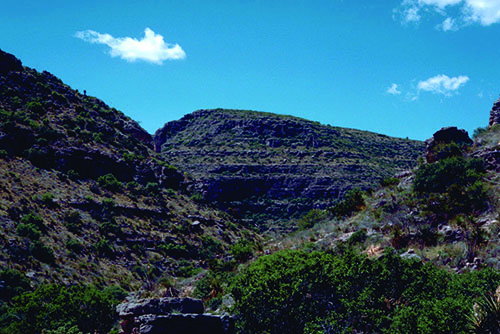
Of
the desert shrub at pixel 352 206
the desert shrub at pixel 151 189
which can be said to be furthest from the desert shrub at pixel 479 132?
the desert shrub at pixel 151 189

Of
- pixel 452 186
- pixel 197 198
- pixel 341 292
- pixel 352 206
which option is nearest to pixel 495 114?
pixel 452 186

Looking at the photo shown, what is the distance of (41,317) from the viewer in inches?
818

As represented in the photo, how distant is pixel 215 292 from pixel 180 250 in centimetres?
1969

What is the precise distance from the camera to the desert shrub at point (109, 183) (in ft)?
167

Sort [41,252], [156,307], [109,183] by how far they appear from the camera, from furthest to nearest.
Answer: [109,183]
[41,252]
[156,307]

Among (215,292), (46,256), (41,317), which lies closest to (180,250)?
(46,256)

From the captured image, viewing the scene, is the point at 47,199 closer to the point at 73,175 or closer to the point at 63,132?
the point at 73,175

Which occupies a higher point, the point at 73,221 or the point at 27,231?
the point at 73,221

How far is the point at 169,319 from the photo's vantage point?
16.1 m

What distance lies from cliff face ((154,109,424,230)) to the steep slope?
12253 mm

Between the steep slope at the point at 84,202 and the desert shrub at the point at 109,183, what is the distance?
0.14 metres

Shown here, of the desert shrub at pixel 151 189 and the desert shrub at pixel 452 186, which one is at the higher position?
the desert shrub at pixel 452 186

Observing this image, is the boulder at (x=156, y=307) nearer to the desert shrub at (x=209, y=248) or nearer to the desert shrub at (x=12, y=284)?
the desert shrub at (x=12, y=284)

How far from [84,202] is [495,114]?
151ft
